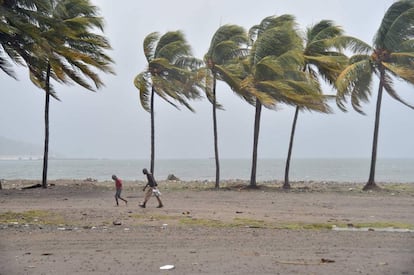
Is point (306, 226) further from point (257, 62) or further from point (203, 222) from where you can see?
point (257, 62)

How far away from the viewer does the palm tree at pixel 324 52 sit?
27297 millimetres

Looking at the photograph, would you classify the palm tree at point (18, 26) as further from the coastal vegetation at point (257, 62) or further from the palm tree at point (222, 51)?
the palm tree at point (222, 51)

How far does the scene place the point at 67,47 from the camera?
2230cm

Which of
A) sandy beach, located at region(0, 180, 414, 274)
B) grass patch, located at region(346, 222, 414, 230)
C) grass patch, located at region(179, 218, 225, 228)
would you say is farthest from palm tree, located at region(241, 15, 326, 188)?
grass patch, located at region(179, 218, 225, 228)

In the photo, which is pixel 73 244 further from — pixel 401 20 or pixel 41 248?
pixel 401 20

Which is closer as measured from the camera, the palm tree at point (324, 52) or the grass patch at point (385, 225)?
the grass patch at point (385, 225)

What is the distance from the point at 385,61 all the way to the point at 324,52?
3.36 m

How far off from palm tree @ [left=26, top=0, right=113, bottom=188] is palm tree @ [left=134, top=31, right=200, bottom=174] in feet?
14.8

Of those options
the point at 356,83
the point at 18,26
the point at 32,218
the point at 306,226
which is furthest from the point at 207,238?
the point at 356,83

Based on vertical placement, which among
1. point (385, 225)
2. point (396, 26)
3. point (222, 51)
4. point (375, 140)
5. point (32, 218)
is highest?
point (396, 26)

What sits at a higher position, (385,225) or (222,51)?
(222,51)

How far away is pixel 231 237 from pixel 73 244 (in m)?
3.47

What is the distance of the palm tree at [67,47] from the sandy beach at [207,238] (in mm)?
6201

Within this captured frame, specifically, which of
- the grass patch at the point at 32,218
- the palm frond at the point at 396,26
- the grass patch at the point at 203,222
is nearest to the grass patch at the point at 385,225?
the grass patch at the point at 203,222
